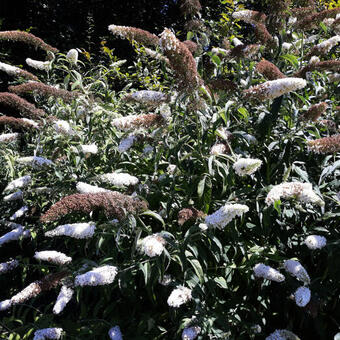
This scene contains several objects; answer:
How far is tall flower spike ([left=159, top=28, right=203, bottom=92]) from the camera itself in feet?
5.80

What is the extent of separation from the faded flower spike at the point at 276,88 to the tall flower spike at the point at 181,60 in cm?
29

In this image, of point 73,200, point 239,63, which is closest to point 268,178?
point 239,63

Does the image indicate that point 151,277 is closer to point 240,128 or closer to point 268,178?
point 268,178

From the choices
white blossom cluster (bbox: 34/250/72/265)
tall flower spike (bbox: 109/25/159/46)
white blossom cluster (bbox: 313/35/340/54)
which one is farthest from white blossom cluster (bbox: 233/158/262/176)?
white blossom cluster (bbox: 313/35/340/54)

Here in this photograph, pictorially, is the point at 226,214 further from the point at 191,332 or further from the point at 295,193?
the point at 191,332

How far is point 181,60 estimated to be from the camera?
5.99ft

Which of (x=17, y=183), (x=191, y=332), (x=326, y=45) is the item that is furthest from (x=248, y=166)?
(x=17, y=183)

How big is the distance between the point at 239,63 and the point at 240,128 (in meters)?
0.44

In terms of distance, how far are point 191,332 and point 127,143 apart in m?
1.05

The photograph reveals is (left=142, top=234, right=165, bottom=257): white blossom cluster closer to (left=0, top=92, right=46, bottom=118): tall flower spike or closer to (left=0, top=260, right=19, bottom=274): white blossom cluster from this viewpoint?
(left=0, top=260, right=19, bottom=274): white blossom cluster

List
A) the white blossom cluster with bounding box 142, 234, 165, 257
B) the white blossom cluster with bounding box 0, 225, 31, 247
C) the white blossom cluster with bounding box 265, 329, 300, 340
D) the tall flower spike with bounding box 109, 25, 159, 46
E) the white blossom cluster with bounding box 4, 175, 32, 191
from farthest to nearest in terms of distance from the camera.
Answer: the white blossom cluster with bounding box 0, 225, 31, 247
the white blossom cluster with bounding box 4, 175, 32, 191
the tall flower spike with bounding box 109, 25, 159, 46
the white blossom cluster with bounding box 265, 329, 300, 340
the white blossom cluster with bounding box 142, 234, 165, 257

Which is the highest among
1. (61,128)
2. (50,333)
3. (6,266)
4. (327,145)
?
(327,145)

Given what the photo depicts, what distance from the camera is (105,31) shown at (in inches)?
315

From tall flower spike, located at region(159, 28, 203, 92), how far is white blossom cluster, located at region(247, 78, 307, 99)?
0.31 metres
